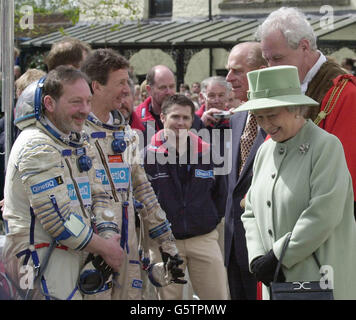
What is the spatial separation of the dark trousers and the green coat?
43.6 inches

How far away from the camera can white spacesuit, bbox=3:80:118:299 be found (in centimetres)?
332

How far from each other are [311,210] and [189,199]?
2.19 metres

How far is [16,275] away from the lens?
132 inches

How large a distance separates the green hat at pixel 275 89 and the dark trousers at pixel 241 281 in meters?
1.34

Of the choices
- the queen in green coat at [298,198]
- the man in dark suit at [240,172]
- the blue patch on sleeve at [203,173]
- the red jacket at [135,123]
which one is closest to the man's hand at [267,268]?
the queen in green coat at [298,198]

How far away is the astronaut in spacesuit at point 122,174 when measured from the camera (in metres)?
3.89

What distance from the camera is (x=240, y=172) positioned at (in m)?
4.36

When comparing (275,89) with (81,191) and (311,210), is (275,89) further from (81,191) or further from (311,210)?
(81,191)

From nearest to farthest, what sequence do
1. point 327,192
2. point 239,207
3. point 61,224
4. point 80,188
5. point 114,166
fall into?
point 327,192, point 61,224, point 80,188, point 114,166, point 239,207

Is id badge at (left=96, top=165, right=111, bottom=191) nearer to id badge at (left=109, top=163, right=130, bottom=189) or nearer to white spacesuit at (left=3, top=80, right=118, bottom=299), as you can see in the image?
id badge at (left=109, top=163, right=130, bottom=189)

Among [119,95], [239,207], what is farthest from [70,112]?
[239,207]

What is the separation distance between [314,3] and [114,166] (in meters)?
13.1
